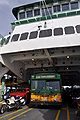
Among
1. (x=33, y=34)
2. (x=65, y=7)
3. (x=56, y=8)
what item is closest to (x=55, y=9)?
(x=56, y=8)

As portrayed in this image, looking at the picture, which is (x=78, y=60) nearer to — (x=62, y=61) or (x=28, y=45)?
(x=62, y=61)

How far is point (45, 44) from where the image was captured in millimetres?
12609

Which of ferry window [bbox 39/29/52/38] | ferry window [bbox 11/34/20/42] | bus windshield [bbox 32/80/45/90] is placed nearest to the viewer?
bus windshield [bbox 32/80/45/90]

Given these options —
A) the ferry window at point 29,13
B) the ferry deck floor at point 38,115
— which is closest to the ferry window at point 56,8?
the ferry window at point 29,13

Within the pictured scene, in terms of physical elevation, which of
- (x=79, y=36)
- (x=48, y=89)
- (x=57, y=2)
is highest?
(x=57, y=2)

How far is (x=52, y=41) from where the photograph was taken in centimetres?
1248

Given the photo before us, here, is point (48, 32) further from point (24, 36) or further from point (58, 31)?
point (24, 36)

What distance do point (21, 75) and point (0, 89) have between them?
9.63 ft

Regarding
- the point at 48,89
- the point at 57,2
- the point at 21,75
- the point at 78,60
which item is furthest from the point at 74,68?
the point at 57,2

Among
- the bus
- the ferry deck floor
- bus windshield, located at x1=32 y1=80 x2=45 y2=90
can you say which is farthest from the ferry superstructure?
the ferry deck floor

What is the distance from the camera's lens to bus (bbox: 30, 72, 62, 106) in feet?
36.1

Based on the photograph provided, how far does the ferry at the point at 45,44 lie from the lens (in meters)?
12.6

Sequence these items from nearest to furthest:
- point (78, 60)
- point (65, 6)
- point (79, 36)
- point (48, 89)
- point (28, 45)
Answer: point (48, 89) → point (79, 36) → point (28, 45) → point (78, 60) → point (65, 6)

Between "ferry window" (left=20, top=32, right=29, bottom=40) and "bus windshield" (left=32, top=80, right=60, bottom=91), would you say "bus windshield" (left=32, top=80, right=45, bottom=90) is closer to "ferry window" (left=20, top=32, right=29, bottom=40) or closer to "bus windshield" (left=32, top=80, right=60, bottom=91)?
"bus windshield" (left=32, top=80, right=60, bottom=91)
